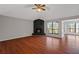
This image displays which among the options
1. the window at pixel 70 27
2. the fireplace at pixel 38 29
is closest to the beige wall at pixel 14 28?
the fireplace at pixel 38 29

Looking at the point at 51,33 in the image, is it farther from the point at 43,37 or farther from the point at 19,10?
the point at 19,10

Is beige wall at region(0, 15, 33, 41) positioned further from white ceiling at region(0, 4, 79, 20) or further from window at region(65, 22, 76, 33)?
window at region(65, 22, 76, 33)

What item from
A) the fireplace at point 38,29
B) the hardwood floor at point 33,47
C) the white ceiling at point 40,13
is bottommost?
the hardwood floor at point 33,47

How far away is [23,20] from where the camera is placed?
907 mm

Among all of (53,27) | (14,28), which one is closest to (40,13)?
(53,27)

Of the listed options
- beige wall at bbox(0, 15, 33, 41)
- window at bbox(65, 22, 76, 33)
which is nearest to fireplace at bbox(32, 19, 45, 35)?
beige wall at bbox(0, 15, 33, 41)

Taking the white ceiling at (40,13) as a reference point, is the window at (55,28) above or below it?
below

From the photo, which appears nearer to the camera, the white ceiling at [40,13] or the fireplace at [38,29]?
the white ceiling at [40,13]

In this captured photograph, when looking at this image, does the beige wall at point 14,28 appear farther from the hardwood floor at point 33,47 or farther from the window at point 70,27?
the window at point 70,27

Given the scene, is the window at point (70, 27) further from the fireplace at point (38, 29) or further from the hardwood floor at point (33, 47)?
the fireplace at point (38, 29)

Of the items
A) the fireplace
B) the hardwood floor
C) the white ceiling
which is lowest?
the hardwood floor

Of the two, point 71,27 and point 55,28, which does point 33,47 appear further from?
point 71,27

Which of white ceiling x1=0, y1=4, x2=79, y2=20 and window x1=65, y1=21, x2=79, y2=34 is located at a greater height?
white ceiling x1=0, y1=4, x2=79, y2=20
